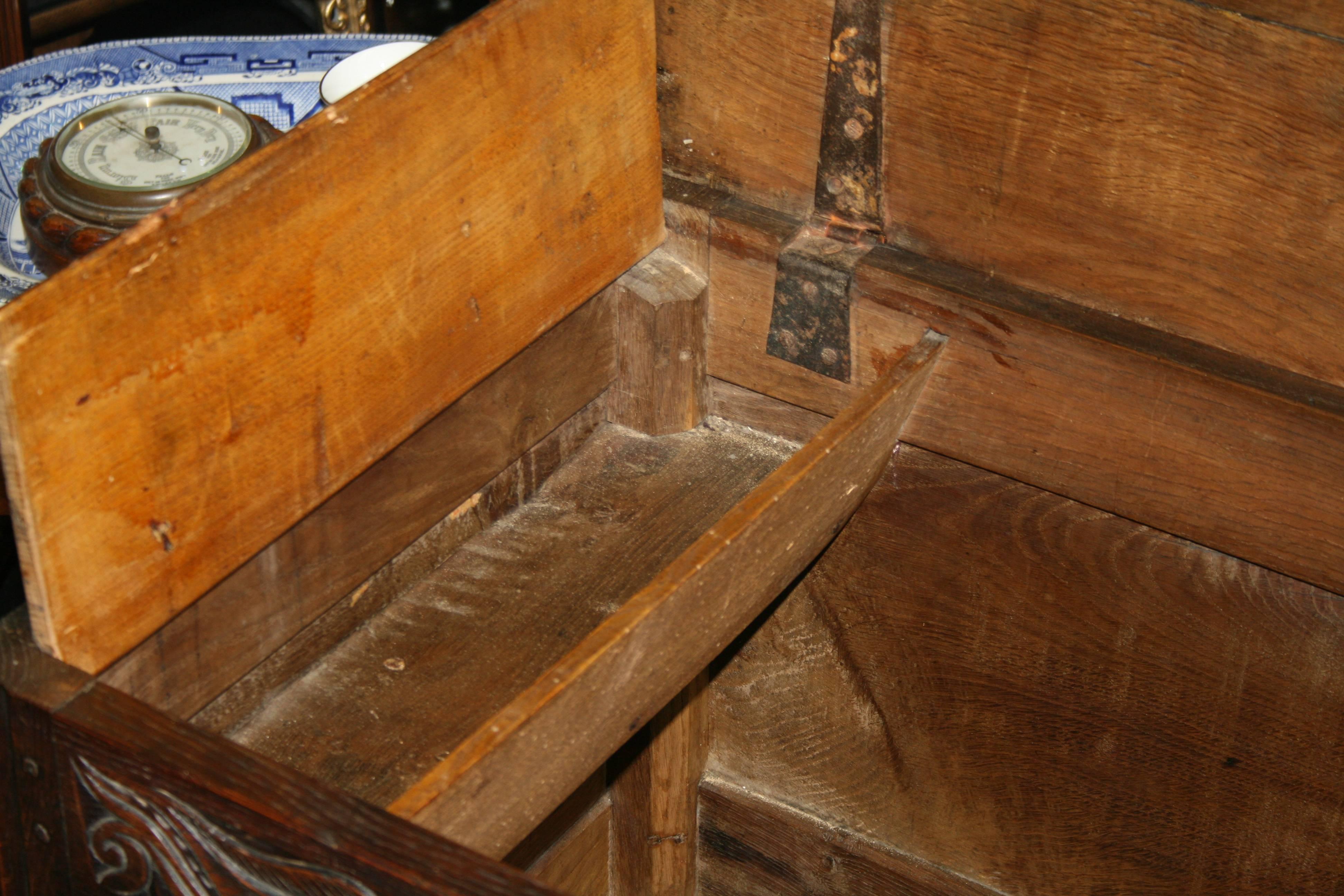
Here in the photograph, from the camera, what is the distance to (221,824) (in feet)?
2.60

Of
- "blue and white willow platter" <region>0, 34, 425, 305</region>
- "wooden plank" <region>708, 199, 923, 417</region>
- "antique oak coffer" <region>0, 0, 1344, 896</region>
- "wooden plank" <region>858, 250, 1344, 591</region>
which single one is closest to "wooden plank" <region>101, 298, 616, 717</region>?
"antique oak coffer" <region>0, 0, 1344, 896</region>

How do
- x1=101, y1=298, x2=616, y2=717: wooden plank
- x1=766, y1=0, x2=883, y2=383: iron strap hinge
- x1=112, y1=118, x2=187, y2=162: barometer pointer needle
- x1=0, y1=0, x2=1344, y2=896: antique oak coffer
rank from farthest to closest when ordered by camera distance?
x1=112, y1=118, x2=187, y2=162: barometer pointer needle
x1=766, y1=0, x2=883, y2=383: iron strap hinge
x1=101, y1=298, x2=616, y2=717: wooden plank
x1=0, y1=0, x2=1344, y2=896: antique oak coffer

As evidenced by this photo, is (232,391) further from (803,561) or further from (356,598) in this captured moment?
(803,561)

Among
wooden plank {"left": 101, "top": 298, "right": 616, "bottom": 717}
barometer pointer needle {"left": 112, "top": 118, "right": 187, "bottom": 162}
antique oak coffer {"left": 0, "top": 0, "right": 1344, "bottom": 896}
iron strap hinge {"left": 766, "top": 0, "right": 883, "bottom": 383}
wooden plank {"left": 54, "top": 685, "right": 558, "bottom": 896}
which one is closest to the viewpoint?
wooden plank {"left": 54, "top": 685, "right": 558, "bottom": 896}

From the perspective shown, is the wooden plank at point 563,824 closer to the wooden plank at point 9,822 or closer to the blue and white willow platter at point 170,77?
the wooden plank at point 9,822

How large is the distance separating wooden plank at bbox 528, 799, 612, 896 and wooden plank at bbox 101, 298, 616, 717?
20.4 inches

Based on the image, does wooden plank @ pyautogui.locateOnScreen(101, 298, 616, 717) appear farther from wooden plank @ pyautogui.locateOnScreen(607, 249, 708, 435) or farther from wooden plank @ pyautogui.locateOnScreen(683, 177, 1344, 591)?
wooden plank @ pyautogui.locateOnScreen(683, 177, 1344, 591)

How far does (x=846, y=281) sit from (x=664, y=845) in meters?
0.79

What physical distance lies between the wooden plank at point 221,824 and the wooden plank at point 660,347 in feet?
2.06

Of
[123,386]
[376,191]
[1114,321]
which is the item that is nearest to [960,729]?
[1114,321]

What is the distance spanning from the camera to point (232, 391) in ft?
3.07

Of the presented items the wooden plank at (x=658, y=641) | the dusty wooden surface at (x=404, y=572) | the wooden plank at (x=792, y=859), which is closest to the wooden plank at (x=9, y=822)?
the dusty wooden surface at (x=404, y=572)

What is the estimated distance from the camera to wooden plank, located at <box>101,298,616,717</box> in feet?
3.26

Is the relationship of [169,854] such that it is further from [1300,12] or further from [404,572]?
[1300,12]
